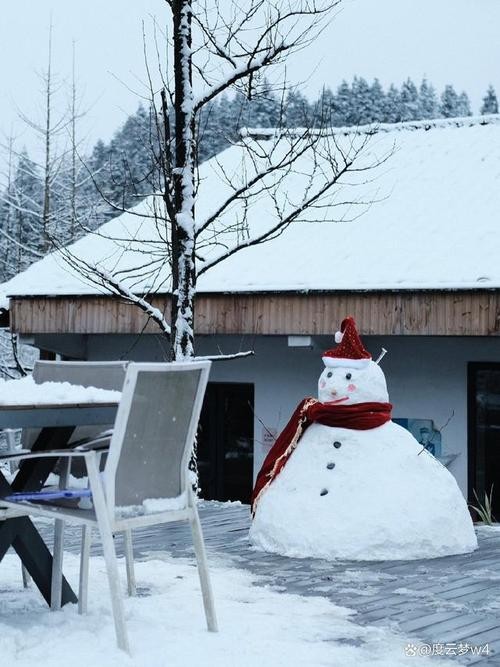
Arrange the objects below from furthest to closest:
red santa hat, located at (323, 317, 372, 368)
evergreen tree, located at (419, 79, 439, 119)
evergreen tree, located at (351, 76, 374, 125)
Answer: evergreen tree, located at (419, 79, 439, 119), evergreen tree, located at (351, 76, 374, 125), red santa hat, located at (323, 317, 372, 368)

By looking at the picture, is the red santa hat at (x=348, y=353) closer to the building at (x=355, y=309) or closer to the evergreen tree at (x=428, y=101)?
the building at (x=355, y=309)

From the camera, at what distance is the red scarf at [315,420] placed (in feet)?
20.1

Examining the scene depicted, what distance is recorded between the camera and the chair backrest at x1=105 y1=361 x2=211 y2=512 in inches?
144

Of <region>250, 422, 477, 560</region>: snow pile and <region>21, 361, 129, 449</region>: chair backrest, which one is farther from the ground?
<region>21, 361, 129, 449</region>: chair backrest

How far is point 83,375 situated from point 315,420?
1.60 m

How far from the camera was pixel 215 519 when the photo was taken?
7234mm

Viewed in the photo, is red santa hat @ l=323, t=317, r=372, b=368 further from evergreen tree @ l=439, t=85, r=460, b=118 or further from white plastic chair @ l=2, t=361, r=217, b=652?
evergreen tree @ l=439, t=85, r=460, b=118

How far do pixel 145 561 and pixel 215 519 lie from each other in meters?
1.79

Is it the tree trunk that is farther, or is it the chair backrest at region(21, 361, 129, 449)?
the tree trunk

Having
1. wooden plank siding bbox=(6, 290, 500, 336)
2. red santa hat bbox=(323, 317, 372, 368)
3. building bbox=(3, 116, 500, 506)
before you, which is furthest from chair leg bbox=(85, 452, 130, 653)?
building bbox=(3, 116, 500, 506)

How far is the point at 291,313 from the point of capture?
32.9 ft

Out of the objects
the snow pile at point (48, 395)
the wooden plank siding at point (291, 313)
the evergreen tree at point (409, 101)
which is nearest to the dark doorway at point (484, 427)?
the wooden plank siding at point (291, 313)

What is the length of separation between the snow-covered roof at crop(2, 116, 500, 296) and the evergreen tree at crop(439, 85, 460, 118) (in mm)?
22006

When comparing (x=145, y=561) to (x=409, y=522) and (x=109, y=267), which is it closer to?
(x=409, y=522)
